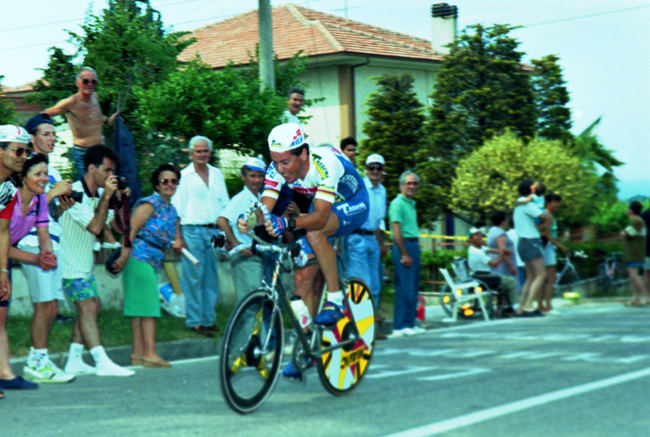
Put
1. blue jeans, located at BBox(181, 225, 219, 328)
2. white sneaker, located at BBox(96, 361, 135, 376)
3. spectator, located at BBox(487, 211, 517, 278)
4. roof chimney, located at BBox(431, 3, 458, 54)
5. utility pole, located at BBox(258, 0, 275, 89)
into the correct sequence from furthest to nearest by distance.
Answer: roof chimney, located at BBox(431, 3, 458, 54), spectator, located at BBox(487, 211, 517, 278), utility pole, located at BBox(258, 0, 275, 89), blue jeans, located at BBox(181, 225, 219, 328), white sneaker, located at BBox(96, 361, 135, 376)

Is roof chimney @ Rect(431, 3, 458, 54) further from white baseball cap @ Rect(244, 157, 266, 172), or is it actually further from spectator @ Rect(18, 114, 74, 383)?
spectator @ Rect(18, 114, 74, 383)

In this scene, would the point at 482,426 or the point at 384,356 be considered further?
the point at 384,356

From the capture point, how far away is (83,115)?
1033cm

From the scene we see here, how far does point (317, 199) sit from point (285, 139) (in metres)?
0.47

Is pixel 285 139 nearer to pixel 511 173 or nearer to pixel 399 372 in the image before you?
pixel 399 372

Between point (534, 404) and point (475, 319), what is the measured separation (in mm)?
8069

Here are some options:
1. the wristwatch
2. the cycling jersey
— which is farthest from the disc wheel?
the wristwatch

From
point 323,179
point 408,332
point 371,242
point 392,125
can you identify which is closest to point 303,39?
point 392,125

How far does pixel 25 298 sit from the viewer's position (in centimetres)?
1000

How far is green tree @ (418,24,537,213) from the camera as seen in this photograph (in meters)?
32.6

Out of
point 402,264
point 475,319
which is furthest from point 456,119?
point 402,264

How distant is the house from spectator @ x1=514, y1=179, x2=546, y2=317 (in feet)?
58.8

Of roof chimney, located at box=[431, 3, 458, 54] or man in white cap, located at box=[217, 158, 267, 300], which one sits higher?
roof chimney, located at box=[431, 3, 458, 54]

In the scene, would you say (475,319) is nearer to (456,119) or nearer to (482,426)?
(482,426)
